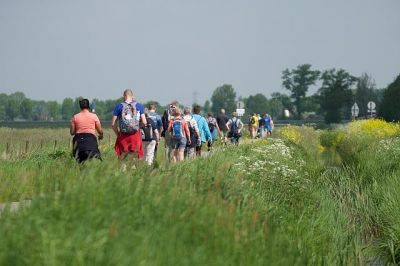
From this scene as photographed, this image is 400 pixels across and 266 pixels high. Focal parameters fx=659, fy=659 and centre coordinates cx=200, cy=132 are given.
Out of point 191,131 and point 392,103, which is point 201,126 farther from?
point 392,103

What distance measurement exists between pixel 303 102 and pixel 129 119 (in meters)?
121

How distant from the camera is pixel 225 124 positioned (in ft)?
80.4

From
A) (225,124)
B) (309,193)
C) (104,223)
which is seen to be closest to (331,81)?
(225,124)

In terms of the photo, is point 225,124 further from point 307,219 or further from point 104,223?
point 104,223

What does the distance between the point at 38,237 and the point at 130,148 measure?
730 centimetres

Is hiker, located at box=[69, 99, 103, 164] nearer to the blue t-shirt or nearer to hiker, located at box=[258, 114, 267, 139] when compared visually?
the blue t-shirt

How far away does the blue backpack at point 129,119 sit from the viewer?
1075 cm

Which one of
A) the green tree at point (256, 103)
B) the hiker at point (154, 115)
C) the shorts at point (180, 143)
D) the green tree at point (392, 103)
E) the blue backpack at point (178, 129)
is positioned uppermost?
the green tree at point (256, 103)

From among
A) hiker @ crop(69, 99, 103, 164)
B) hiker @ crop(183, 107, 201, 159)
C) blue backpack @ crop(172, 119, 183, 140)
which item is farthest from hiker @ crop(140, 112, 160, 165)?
hiker @ crop(69, 99, 103, 164)

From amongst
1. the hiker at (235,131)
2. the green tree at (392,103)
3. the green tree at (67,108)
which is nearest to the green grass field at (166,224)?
the hiker at (235,131)

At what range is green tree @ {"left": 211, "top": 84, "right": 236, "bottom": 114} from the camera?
509 feet

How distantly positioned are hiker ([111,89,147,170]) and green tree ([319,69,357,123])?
260 feet

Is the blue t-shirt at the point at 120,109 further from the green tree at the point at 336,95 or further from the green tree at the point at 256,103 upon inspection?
the green tree at the point at 256,103

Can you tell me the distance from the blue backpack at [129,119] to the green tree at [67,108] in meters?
167
